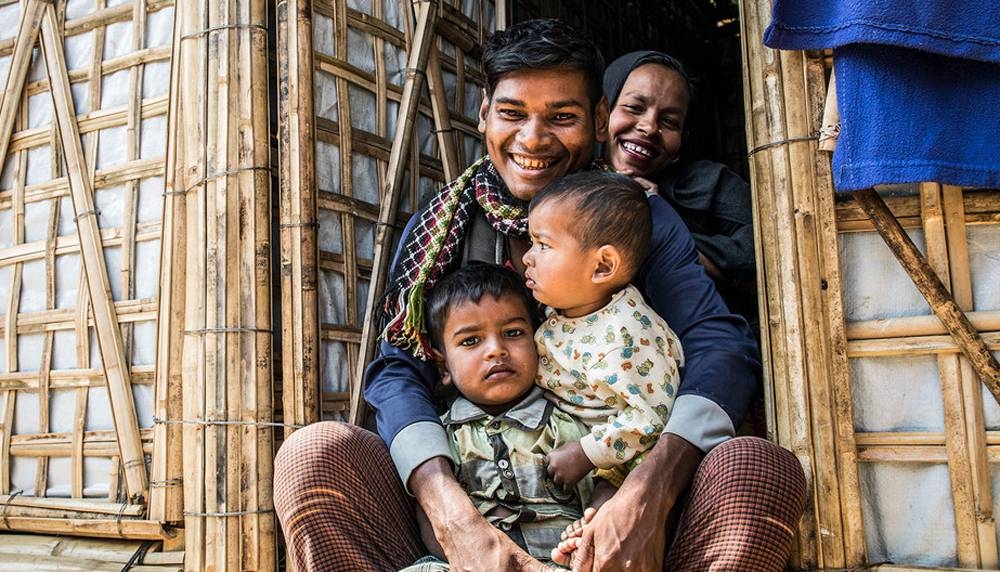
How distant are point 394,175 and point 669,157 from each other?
2.73 ft

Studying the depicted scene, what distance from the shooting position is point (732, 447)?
1657 millimetres

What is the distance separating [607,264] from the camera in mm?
1885

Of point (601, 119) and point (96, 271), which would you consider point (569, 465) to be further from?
point (96, 271)

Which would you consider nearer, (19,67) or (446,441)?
(446,441)

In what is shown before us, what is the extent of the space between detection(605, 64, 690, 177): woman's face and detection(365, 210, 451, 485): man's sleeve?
0.77 meters

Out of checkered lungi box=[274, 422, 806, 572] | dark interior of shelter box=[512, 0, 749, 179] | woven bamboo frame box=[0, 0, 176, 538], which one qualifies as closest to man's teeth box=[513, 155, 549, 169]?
checkered lungi box=[274, 422, 806, 572]

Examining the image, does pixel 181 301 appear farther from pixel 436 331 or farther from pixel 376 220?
pixel 436 331

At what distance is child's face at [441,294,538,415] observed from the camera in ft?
6.27

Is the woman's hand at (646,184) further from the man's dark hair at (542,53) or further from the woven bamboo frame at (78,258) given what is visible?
the woven bamboo frame at (78,258)

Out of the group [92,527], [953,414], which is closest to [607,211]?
[953,414]

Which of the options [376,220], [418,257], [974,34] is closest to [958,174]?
[974,34]

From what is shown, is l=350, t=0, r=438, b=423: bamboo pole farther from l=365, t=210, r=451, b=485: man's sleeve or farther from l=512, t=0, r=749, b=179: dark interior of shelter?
l=512, t=0, r=749, b=179: dark interior of shelter

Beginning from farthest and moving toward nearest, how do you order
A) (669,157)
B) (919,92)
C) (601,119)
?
(669,157) → (601,119) → (919,92)

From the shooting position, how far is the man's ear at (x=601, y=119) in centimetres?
227
